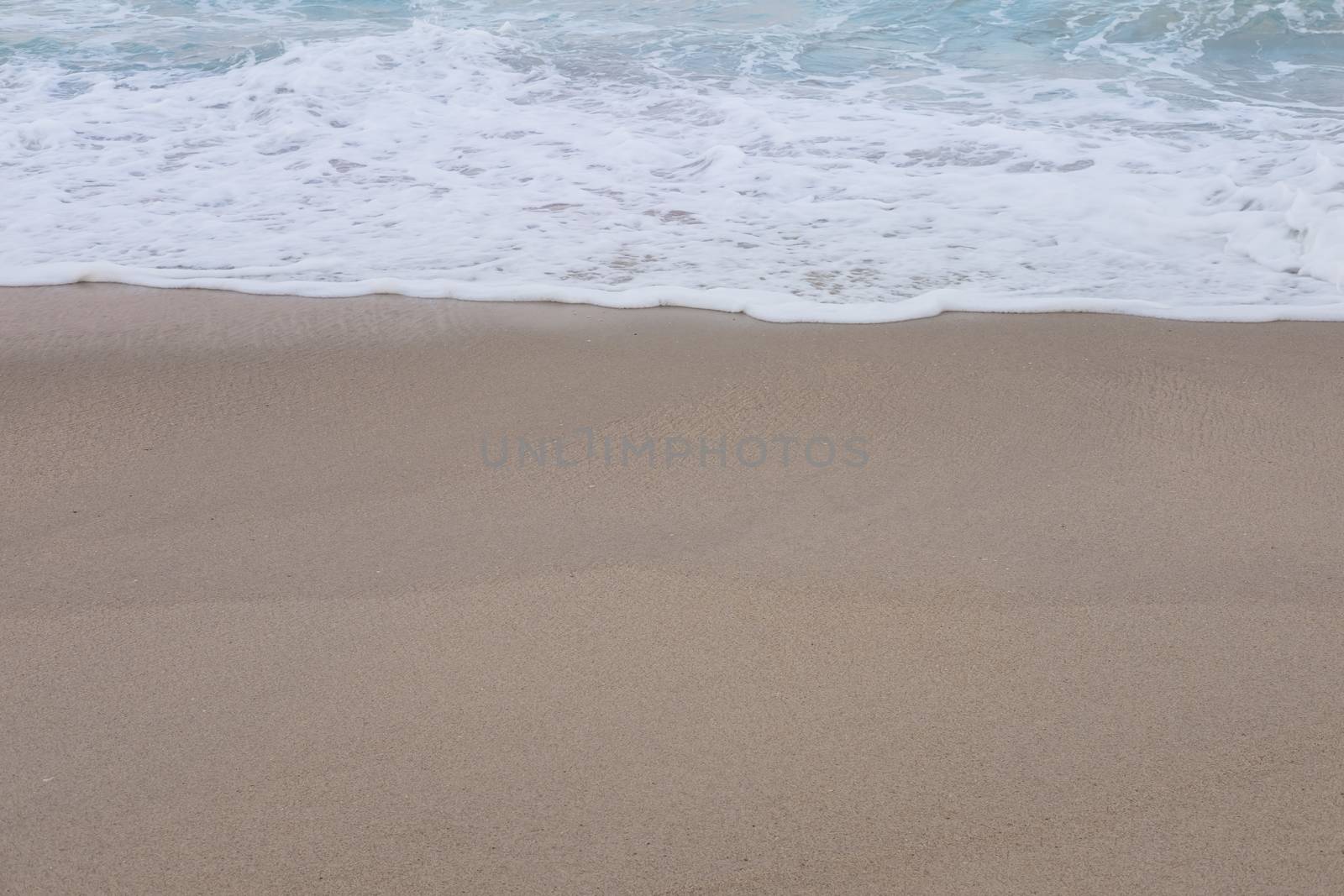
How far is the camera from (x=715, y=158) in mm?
5680

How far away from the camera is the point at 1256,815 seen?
1.77m

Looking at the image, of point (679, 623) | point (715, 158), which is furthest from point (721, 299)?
point (715, 158)

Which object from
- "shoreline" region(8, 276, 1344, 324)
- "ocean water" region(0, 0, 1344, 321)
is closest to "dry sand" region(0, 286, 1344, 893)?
"shoreline" region(8, 276, 1344, 324)

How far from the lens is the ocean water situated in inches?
164

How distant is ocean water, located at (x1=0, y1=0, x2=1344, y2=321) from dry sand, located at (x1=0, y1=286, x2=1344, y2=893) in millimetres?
802

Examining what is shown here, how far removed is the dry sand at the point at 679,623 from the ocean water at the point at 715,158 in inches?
31.6

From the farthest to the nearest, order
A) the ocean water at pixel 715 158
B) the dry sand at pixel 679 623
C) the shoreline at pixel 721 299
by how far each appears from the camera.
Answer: the ocean water at pixel 715 158 → the shoreline at pixel 721 299 → the dry sand at pixel 679 623

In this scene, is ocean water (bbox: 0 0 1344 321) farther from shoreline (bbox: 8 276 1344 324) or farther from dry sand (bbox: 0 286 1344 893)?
dry sand (bbox: 0 286 1344 893)

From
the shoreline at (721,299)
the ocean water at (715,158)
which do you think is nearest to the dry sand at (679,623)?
the shoreline at (721,299)

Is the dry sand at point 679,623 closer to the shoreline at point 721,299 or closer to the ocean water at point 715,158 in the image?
the shoreline at point 721,299

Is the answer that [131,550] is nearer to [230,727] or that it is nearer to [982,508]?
[230,727]

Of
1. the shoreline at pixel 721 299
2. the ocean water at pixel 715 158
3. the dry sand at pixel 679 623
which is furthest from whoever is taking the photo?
the ocean water at pixel 715 158

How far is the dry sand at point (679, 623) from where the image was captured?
→ 5.72 ft

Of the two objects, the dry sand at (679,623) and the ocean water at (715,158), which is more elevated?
the ocean water at (715,158)
